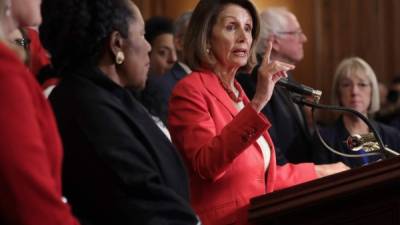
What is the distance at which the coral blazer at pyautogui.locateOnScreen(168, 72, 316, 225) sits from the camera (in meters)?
2.90

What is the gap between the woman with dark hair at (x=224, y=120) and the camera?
115 inches

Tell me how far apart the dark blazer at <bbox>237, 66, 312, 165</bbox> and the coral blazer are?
3.74ft

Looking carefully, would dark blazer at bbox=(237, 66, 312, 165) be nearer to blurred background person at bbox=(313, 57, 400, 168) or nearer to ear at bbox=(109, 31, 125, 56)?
blurred background person at bbox=(313, 57, 400, 168)

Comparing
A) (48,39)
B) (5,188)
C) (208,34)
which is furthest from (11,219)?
(208,34)

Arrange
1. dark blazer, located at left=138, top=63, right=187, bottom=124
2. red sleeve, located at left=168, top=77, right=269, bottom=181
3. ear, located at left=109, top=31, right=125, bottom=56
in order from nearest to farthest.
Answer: ear, located at left=109, top=31, right=125, bottom=56, red sleeve, located at left=168, top=77, right=269, bottom=181, dark blazer, located at left=138, top=63, right=187, bottom=124

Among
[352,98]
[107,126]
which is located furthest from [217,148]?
[352,98]

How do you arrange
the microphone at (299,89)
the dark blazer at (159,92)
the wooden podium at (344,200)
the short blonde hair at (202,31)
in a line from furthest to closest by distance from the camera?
the dark blazer at (159,92)
the short blonde hair at (202,31)
the microphone at (299,89)
the wooden podium at (344,200)

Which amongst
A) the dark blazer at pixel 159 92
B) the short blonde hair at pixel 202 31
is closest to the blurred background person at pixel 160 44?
the dark blazer at pixel 159 92

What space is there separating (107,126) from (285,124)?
7.45 ft

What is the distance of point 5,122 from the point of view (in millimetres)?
1801

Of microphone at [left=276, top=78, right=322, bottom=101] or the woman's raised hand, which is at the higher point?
the woman's raised hand

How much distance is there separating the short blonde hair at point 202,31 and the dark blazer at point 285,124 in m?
1.00

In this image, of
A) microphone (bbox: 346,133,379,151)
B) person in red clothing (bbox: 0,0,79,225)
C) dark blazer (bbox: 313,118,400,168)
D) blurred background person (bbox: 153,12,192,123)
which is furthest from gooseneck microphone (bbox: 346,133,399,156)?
person in red clothing (bbox: 0,0,79,225)

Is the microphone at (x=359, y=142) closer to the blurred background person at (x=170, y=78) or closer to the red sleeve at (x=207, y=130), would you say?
the red sleeve at (x=207, y=130)
